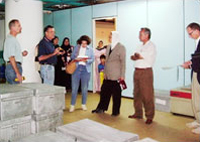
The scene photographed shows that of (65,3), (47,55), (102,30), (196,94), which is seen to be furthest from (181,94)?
(102,30)

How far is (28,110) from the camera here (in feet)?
10.1

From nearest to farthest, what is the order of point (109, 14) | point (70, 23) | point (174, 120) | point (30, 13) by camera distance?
1. point (174, 120)
2. point (30, 13)
3. point (109, 14)
4. point (70, 23)

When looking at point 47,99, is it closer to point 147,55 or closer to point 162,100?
point 147,55

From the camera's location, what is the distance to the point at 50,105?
3342mm

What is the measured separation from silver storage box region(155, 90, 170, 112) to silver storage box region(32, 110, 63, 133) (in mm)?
2415

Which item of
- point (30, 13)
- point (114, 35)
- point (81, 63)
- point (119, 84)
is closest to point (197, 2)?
point (114, 35)

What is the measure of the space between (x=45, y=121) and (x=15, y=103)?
21.0 inches

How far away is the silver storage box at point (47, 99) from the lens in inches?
125

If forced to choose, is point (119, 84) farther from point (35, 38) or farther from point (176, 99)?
point (35, 38)

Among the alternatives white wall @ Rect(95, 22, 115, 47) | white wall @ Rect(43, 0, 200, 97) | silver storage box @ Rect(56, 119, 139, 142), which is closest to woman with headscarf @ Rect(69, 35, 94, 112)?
white wall @ Rect(43, 0, 200, 97)

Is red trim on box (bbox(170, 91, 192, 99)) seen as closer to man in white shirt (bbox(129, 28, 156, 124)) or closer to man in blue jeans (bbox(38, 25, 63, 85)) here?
man in white shirt (bbox(129, 28, 156, 124))

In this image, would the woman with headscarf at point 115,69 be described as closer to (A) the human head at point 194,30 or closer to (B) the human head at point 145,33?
(B) the human head at point 145,33

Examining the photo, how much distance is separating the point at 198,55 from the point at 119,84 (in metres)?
Answer: 1.66

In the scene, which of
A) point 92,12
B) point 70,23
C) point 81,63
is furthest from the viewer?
point 70,23
